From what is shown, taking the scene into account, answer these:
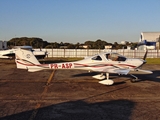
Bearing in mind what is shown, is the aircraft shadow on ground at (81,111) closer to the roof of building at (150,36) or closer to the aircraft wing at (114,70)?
the aircraft wing at (114,70)

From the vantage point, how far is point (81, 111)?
7.20 metres

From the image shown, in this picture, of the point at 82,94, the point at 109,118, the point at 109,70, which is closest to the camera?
the point at 109,118

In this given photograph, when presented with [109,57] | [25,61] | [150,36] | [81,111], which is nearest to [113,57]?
[109,57]

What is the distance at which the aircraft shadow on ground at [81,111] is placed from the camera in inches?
258

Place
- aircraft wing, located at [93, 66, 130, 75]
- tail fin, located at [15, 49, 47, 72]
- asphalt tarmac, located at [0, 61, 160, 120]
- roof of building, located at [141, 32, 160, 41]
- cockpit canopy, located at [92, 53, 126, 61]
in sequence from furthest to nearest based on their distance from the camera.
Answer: roof of building, located at [141, 32, 160, 41] → cockpit canopy, located at [92, 53, 126, 61] → tail fin, located at [15, 49, 47, 72] → aircraft wing, located at [93, 66, 130, 75] → asphalt tarmac, located at [0, 61, 160, 120]

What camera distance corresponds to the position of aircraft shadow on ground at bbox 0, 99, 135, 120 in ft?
21.5

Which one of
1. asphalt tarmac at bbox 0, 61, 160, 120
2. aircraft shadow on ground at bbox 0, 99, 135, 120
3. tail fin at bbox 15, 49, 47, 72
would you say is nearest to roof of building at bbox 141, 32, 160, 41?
asphalt tarmac at bbox 0, 61, 160, 120

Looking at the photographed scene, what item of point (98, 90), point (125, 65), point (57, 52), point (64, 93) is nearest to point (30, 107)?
point (64, 93)

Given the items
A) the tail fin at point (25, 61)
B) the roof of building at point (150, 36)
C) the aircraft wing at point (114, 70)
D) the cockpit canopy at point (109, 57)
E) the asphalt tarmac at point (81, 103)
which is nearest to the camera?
the asphalt tarmac at point (81, 103)

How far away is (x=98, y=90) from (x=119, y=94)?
1260 millimetres

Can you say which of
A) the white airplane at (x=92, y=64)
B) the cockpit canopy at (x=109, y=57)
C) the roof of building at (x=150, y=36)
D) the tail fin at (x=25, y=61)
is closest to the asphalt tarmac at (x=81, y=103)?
the white airplane at (x=92, y=64)

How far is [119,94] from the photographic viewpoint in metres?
10.0

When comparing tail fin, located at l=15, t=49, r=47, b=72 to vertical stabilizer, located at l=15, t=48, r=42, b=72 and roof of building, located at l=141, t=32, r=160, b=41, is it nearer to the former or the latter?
vertical stabilizer, located at l=15, t=48, r=42, b=72

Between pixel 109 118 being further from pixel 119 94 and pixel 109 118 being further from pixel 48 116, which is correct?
pixel 119 94
